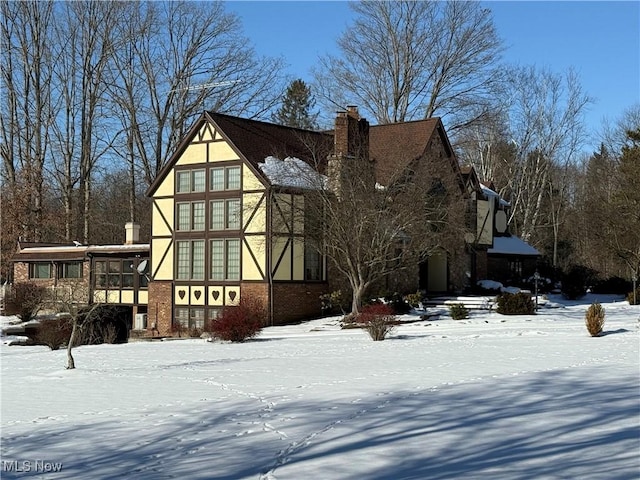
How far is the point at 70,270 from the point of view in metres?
42.1

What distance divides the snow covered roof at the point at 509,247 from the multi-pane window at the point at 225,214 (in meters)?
17.6

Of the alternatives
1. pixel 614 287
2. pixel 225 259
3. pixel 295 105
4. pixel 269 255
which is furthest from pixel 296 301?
pixel 295 105

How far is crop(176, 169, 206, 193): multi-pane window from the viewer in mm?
35688

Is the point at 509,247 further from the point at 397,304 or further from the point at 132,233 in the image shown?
the point at 132,233

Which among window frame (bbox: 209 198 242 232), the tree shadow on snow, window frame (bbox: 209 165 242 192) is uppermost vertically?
window frame (bbox: 209 165 242 192)

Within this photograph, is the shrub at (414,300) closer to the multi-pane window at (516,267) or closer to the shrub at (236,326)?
the shrub at (236,326)

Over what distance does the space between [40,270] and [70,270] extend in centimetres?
288

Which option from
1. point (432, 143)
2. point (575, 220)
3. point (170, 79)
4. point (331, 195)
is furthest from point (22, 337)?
point (575, 220)

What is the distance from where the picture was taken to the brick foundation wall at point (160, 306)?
35875mm

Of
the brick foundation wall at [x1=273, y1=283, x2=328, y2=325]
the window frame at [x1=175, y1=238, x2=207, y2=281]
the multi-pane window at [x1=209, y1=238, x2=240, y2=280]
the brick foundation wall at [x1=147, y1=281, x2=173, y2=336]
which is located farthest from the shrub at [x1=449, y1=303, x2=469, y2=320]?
the brick foundation wall at [x1=147, y1=281, x2=173, y2=336]

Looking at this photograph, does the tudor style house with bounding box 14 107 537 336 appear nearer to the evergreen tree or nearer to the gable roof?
the gable roof

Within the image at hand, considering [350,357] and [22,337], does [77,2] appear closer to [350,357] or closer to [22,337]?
[22,337]
